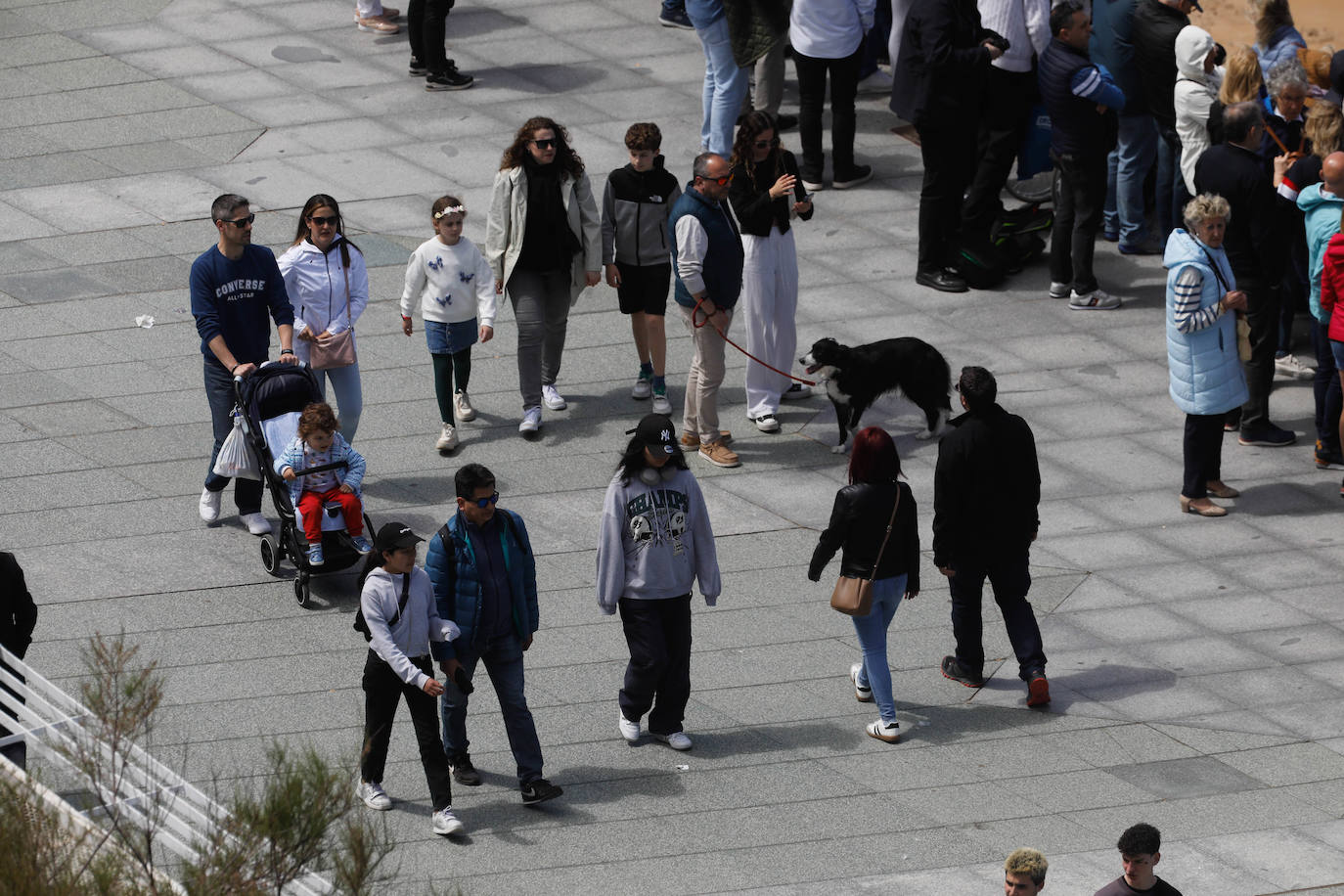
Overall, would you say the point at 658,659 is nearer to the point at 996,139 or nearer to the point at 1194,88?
the point at 1194,88

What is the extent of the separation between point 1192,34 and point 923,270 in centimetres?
244

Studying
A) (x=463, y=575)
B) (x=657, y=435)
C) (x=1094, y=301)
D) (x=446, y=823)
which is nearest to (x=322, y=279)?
(x=657, y=435)

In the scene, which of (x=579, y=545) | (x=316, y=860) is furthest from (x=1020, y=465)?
(x=316, y=860)

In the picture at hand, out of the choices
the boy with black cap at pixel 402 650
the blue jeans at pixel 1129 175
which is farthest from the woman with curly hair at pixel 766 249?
the boy with black cap at pixel 402 650

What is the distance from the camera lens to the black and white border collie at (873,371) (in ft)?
37.7

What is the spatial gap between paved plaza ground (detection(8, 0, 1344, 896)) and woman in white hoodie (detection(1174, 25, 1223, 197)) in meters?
1.23

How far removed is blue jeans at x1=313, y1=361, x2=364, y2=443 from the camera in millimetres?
10891

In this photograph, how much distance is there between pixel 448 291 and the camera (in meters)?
11.2

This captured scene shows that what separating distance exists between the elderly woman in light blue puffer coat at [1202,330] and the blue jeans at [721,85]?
16.0 ft

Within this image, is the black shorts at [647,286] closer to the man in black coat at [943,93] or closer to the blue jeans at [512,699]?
the man in black coat at [943,93]

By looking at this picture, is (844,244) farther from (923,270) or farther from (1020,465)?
(1020,465)

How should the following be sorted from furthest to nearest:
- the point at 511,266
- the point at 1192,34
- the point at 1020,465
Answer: the point at 1192,34
the point at 511,266
the point at 1020,465

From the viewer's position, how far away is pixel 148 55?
17.0 meters

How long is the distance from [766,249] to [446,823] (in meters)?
4.97
